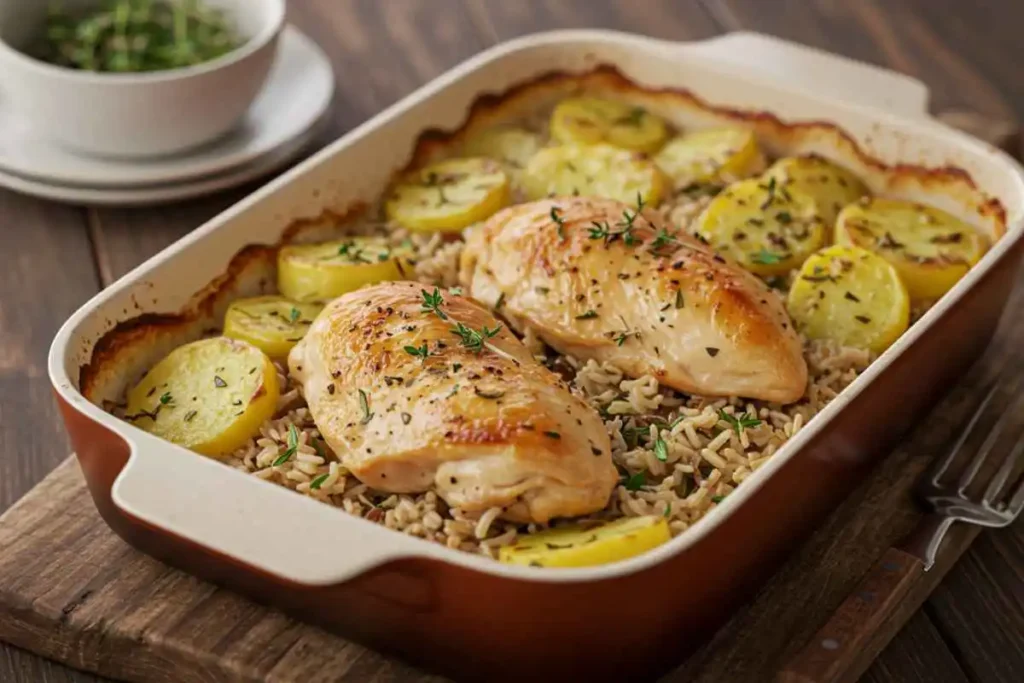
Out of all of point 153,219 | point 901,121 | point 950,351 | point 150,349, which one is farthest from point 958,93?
point 150,349

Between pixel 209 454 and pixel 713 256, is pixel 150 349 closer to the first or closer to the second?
pixel 209 454

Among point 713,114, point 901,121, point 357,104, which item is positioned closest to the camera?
point 901,121

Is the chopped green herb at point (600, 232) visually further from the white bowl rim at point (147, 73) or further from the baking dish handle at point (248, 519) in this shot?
the white bowl rim at point (147, 73)

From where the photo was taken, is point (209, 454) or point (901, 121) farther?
point (901, 121)

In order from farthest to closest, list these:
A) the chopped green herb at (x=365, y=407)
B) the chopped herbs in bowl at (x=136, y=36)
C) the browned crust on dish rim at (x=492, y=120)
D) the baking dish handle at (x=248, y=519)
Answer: the chopped herbs in bowl at (x=136, y=36), the browned crust on dish rim at (x=492, y=120), the chopped green herb at (x=365, y=407), the baking dish handle at (x=248, y=519)

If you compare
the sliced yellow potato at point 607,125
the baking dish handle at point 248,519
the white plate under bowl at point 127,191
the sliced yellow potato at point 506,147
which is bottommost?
the white plate under bowl at point 127,191

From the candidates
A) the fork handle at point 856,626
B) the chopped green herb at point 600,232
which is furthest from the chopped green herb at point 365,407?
the fork handle at point 856,626

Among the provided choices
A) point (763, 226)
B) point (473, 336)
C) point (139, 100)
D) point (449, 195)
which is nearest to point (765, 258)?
point (763, 226)

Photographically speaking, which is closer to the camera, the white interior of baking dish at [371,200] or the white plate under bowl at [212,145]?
the white interior of baking dish at [371,200]
